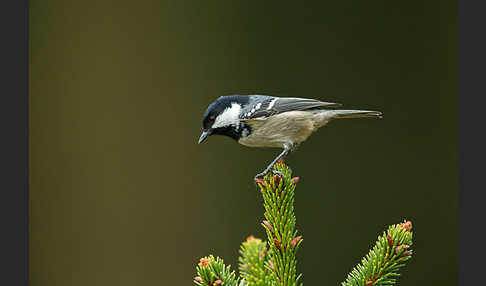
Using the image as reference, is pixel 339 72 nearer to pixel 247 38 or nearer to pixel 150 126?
pixel 247 38

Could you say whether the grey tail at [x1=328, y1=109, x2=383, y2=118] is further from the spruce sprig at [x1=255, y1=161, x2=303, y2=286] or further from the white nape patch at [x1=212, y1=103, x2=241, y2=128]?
the spruce sprig at [x1=255, y1=161, x2=303, y2=286]

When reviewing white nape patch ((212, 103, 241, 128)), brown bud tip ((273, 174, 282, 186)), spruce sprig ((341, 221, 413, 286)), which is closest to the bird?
white nape patch ((212, 103, 241, 128))

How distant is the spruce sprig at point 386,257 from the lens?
2.74 feet

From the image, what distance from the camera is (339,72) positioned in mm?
2148

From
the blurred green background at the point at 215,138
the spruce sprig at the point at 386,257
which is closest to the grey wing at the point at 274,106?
the spruce sprig at the point at 386,257

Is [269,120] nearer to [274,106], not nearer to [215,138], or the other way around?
[274,106]

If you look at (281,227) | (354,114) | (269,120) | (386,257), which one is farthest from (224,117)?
(386,257)

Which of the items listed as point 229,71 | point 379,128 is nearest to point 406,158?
point 379,128

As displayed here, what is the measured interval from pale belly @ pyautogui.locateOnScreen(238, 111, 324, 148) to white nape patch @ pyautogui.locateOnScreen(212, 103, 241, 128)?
0.04 m

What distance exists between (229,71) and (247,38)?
175 mm

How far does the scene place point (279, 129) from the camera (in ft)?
4.29

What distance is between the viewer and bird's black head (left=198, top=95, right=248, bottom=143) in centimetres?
124

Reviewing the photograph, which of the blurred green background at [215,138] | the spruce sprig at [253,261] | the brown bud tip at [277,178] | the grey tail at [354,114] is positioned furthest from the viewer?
the blurred green background at [215,138]

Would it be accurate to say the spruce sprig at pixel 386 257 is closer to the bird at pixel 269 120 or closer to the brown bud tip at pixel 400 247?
the brown bud tip at pixel 400 247
